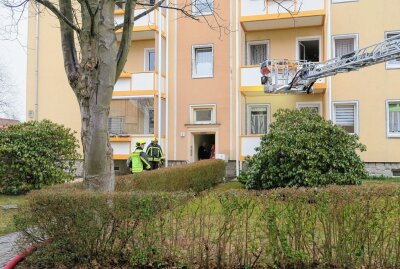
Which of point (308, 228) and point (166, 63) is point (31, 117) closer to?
point (166, 63)

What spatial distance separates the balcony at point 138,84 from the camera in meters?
20.8

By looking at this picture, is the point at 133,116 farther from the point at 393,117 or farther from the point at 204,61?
the point at 393,117

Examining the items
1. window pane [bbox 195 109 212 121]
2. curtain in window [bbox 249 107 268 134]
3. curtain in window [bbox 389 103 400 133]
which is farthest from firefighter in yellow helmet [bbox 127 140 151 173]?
curtain in window [bbox 389 103 400 133]

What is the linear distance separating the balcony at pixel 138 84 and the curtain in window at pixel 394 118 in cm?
1090

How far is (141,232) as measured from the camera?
5.82m

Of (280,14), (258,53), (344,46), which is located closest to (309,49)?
(344,46)

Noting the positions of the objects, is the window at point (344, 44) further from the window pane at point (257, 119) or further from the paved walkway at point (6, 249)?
the paved walkway at point (6, 249)

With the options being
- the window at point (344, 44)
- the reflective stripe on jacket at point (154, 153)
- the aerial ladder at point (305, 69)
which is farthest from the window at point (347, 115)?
the reflective stripe on jacket at point (154, 153)

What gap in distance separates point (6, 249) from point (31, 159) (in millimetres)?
7106

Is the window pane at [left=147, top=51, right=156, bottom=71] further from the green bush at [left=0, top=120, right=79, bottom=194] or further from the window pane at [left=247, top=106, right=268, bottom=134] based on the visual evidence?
the green bush at [left=0, top=120, right=79, bottom=194]

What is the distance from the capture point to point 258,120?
71.1 ft

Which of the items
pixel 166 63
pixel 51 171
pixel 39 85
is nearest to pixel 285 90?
pixel 166 63

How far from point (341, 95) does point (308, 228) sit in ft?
50.8

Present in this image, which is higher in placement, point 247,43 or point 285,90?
point 247,43
